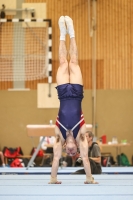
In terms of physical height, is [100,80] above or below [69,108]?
above

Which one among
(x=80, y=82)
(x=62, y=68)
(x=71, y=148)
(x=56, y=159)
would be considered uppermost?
(x=62, y=68)

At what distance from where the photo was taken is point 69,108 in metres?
6.68

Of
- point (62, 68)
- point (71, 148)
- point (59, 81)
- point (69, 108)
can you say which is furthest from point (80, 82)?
point (71, 148)

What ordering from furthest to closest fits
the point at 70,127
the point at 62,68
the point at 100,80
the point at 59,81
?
the point at 100,80, the point at 62,68, the point at 59,81, the point at 70,127

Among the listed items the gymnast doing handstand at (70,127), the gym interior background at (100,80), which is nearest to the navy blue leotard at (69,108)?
the gymnast doing handstand at (70,127)

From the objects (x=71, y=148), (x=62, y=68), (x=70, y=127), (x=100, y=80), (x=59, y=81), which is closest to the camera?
(x=71, y=148)

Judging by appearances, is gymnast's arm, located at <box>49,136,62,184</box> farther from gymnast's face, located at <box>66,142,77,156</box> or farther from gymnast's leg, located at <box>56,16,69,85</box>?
gymnast's leg, located at <box>56,16,69,85</box>

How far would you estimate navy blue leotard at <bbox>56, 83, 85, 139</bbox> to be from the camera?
6625mm

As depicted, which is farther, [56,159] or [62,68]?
[62,68]

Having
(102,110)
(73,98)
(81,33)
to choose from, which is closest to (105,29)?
(81,33)

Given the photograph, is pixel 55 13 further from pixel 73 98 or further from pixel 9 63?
pixel 73 98

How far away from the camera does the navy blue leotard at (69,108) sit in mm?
6625

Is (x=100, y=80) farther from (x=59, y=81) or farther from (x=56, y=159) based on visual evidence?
(x=56, y=159)

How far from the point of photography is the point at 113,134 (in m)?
16.2
